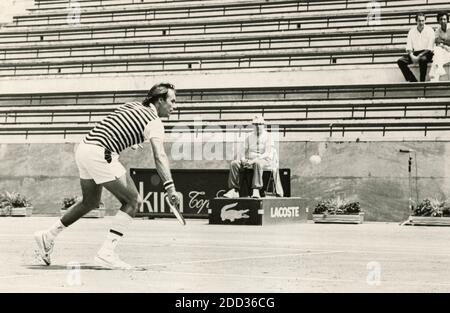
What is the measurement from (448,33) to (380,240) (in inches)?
505

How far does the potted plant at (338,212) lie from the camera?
74.3 feet

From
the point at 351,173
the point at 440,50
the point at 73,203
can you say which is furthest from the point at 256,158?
the point at 440,50

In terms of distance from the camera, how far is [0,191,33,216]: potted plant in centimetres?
2498

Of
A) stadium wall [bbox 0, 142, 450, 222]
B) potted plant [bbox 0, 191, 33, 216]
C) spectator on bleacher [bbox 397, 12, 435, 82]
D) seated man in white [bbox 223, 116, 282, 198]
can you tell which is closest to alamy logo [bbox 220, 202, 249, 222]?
seated man in white [bbox 223, 116, 282, 198]

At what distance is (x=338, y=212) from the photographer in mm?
22922

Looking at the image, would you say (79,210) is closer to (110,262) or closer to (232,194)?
(110,262)

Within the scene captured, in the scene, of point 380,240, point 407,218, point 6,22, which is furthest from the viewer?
point 6,22

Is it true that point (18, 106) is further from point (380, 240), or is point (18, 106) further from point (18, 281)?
point (18, 281)

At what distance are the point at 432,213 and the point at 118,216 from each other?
1372 centimetres

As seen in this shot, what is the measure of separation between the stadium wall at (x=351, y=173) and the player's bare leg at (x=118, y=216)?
14858 millimetres

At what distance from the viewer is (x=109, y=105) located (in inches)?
1172

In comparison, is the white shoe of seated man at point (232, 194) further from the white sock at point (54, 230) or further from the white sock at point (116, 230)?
the white sock at point (116, 230)

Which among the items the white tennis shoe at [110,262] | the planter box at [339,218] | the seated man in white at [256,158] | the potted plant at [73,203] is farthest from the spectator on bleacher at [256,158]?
the white tennis shoe at [110,262]
